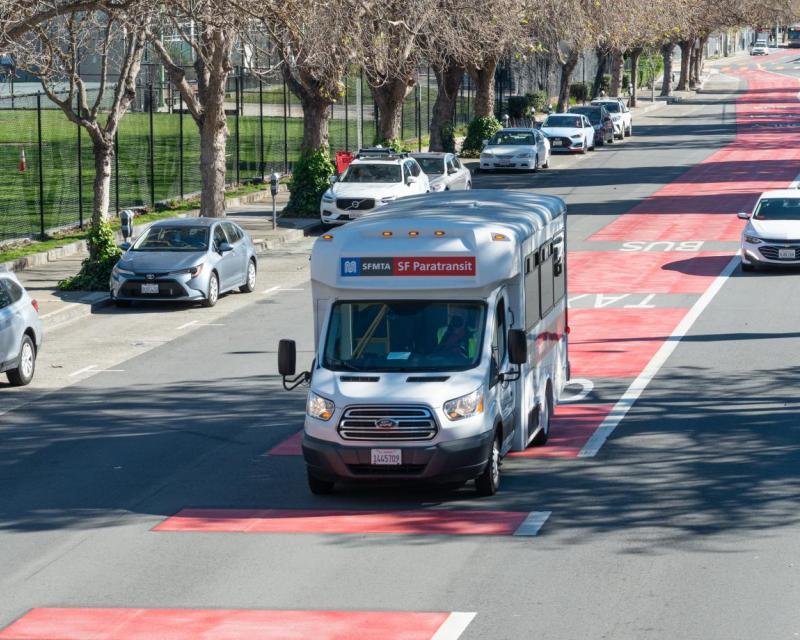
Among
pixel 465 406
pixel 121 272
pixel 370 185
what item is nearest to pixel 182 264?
pixel 121 272

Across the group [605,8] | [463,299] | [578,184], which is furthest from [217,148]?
[605,8]

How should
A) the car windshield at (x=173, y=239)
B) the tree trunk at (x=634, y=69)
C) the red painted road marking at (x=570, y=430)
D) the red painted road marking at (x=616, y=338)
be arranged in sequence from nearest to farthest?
1. the red painted road marking at (x=570, y=430)
2. the red painted road marking at (x=616, y=338)
3. the car windshield at (x=173, y=239)
4. the tree trunk at (x=634, y=69)

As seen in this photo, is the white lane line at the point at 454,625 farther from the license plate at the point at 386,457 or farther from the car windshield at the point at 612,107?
the car windshield at the point at 612,107

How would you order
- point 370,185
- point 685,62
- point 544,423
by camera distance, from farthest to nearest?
1. point 685,62
2. point 370,185
3. point 544,423

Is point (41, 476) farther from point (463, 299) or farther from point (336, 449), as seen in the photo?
point (463, 299)

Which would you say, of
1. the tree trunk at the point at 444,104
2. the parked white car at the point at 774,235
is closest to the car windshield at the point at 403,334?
the parked white car at the point at 774,235

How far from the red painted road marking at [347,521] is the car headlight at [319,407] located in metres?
0.92

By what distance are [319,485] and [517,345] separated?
7.87ft

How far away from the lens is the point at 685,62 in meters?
115

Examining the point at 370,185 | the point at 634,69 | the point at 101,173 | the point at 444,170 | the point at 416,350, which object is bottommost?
the point at 416,350

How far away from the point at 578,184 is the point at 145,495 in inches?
1462

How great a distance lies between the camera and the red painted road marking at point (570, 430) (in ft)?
55.6

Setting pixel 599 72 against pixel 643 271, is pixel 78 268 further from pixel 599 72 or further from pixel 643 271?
pixel 599 72

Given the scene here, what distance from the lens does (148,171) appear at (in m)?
Answer: 45.0
